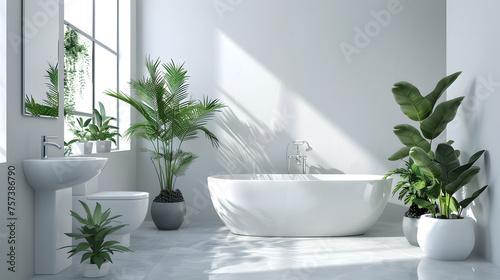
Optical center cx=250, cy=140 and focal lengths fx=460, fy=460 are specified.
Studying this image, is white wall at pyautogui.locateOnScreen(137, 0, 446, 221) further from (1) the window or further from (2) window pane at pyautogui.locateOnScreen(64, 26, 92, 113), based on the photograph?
(2) window pane at pyautogui.locateOnScreen(64, 26, 92, 113)

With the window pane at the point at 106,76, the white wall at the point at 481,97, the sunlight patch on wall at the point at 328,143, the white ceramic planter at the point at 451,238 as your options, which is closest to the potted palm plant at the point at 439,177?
the white ceramic planter at the point at 451,238

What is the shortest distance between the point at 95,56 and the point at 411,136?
3.17 meters

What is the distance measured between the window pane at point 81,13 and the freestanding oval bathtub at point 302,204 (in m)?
2.08

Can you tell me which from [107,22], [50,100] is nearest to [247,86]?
[107,22]

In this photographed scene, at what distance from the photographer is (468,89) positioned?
146 inches

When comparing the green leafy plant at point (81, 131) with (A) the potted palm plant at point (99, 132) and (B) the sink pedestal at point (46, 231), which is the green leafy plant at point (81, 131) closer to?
(A) the potted palm plant at point (99, 132)

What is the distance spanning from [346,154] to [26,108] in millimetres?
3398

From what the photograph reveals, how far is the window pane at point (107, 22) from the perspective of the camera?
16.2 ft

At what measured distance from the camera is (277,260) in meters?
3.43

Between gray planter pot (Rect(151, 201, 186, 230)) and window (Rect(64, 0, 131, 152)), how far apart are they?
896mm

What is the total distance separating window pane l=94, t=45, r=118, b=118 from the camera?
16.0ft

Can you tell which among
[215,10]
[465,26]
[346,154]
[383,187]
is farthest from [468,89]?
[215,10]

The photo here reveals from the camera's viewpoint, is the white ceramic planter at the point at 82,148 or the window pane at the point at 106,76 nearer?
the white ceramic planter at the point at 82,148

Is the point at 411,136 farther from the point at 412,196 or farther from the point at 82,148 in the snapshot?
the point at 82,148
